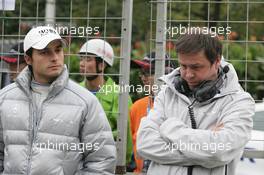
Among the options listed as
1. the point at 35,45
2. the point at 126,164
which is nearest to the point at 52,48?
the point at 35,45

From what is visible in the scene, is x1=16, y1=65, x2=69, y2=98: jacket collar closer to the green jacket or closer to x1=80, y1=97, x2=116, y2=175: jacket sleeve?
x1=80, y1=97, x2=116, y2=175: jacket sleeve

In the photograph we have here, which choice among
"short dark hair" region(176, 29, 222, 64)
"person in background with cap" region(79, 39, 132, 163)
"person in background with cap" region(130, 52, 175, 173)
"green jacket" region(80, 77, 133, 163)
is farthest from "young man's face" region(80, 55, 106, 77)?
"short dark hair" region(176, 29, 222, 64)

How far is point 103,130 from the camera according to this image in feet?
15.4

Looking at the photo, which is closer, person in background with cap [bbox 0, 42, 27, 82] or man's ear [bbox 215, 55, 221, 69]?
man's ear [bbox 215, 55, 221, 69]

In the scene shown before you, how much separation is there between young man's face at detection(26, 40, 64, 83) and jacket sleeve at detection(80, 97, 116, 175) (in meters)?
0.33

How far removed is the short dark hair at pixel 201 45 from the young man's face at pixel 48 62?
88 centimetres

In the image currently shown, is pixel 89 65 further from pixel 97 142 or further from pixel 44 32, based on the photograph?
pixel 97 142

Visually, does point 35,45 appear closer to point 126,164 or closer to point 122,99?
point 122,99

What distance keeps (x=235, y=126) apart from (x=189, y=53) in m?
0.50

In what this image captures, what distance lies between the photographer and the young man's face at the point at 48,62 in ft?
15.6

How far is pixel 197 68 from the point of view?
4301mm

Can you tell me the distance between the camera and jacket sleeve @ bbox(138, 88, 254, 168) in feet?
13.7

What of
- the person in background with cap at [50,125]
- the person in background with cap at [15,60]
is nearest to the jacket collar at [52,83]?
the person in background with cap at [50,125]

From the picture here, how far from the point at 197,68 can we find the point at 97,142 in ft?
2.74
